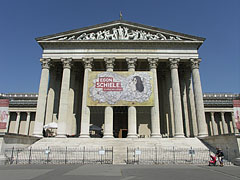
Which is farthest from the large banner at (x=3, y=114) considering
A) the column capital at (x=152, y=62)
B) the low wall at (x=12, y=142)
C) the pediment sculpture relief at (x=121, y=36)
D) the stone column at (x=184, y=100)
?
the stone column at (x=184, y=100)

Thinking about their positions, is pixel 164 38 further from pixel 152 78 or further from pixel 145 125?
pixel 145 125

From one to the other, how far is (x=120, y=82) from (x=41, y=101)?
10.2 metres

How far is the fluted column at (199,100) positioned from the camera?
72.7 feet

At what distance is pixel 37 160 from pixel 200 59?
72.8ft

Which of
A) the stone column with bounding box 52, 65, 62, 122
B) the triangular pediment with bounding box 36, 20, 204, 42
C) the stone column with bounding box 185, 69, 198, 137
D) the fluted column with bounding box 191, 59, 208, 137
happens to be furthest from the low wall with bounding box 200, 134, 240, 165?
the stone column with bounding box 52, 65, 62, 122

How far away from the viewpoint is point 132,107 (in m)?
22.2

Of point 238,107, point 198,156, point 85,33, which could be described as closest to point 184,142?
point 198,156

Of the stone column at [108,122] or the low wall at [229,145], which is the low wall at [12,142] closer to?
the stone column at [108,122]

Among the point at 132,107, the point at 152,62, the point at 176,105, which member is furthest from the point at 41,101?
the point at 176,105

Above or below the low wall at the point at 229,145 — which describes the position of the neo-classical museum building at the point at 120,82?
above

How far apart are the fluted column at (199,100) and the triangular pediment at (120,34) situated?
3841mm

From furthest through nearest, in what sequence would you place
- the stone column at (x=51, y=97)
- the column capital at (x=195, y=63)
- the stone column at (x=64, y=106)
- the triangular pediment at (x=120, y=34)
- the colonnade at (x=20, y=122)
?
the colonnade at (x=20, y=122) → the triangular pediment at (x=120, y=34) → the stone column at (x=51, y=97) → the column capital at (x=195, y=63) → the stone column at (x=64, y=106)

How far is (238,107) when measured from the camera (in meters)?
15.5

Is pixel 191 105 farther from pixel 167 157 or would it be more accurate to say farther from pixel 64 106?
pixel 64 106
